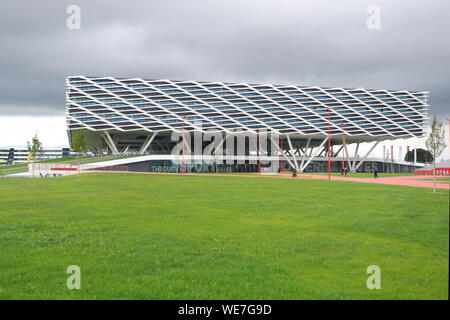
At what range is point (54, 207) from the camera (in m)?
13.5

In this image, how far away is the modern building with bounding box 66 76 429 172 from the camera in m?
82.6

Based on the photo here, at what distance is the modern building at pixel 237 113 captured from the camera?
271ft

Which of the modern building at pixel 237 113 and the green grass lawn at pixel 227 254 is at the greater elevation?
the modern building at pixel 237 113

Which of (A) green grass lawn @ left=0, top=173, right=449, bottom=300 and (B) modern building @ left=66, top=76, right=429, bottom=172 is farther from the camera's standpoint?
(B) modern building @ left=66, top=76, right=429, bottom=172

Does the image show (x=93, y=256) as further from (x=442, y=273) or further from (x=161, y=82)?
(x=161, y=82)

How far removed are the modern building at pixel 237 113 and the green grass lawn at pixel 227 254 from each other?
69.8m

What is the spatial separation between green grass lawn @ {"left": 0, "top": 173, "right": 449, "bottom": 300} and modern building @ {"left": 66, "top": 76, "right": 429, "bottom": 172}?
2749 inches

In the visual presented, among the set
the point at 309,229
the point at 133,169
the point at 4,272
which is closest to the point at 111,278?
the point at 4,272

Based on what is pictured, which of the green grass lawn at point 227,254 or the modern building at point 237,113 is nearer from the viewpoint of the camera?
the green grass lawn at point 227,254

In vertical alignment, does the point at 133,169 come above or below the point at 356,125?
below

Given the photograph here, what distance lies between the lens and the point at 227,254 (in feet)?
21.9

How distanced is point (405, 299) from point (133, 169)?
73.3 meters

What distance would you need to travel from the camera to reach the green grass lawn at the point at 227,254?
4.67m
